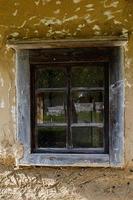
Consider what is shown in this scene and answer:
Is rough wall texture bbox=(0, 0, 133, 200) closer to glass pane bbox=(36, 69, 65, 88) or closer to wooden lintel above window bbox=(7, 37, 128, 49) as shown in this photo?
wooden lintel above window bbox=(7, 37, 128, 49)

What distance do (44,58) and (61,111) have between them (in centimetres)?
60

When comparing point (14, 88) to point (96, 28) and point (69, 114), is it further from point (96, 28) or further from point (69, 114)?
point (96, 28)

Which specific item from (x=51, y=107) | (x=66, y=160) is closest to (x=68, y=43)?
(x=51, y=107)

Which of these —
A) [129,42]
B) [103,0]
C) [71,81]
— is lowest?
[71,81]

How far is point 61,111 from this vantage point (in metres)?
5.04

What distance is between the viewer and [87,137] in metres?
5.00

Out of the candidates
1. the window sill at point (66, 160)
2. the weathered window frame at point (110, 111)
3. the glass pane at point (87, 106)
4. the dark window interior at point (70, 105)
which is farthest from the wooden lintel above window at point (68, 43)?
the window sill at point (66, 160)

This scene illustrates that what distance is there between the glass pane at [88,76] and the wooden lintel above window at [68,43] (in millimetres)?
271

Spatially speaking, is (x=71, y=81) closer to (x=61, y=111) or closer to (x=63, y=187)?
(x=61, y=111)

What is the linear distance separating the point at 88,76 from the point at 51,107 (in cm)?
53

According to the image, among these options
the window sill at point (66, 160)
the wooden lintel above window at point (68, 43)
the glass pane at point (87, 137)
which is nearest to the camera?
the wooden lintel above window at point (68, 43)

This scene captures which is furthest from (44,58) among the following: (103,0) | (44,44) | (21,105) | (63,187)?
(63,187)

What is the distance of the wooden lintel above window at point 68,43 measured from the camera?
475 centimetres

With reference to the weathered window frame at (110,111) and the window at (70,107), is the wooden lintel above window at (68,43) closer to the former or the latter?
the weathered window frame at (110,111)
